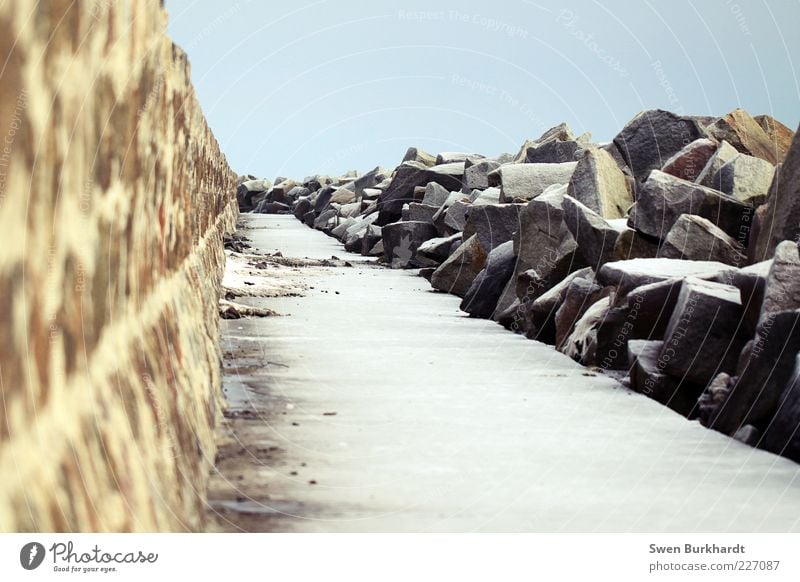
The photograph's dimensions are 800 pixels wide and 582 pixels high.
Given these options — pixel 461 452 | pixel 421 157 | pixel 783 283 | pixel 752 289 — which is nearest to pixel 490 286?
pixel 752 289

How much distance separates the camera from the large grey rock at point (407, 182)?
14867mm

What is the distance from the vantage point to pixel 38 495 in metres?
1.32

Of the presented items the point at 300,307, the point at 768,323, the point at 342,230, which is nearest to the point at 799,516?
the point at 768,323

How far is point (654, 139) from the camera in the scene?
27.1 feet

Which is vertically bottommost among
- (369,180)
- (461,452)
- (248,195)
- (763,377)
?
(461,452)

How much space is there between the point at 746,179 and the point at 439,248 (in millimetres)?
4646

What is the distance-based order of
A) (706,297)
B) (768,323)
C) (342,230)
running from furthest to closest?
(342,230) → (706,297) → (768,323)

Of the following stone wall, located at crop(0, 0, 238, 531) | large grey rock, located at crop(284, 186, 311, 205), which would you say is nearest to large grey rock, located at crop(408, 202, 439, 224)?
stone wall, located at crop(0, 0, 238, 531)

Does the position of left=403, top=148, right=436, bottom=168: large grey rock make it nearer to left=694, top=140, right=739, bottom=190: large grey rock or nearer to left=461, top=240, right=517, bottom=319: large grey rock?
left=461, top=240, right=517, bottom=319: large grey rock

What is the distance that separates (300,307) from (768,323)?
13.6 ft

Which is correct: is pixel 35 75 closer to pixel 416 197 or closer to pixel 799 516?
pixel 799 516

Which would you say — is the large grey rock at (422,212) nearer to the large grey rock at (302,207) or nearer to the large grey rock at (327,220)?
the large grey rock at (327,220)

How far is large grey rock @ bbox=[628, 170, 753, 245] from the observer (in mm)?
5871

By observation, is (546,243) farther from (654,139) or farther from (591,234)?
(654,139)
